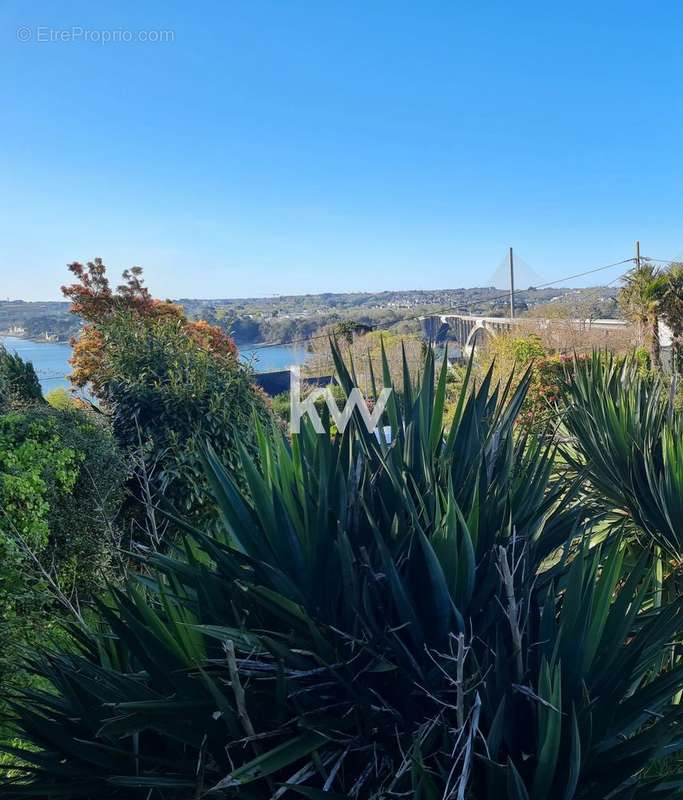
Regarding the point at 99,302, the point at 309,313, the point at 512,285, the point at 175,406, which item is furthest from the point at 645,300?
the point at 309,313

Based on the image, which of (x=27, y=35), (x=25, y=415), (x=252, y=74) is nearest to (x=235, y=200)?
(x=252, y=74)

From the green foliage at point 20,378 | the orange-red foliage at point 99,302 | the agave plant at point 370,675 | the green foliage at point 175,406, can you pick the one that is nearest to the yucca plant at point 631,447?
the agave plant at point 370,675

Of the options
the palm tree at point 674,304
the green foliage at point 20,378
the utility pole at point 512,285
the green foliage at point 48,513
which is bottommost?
the green foliage at point 48,513

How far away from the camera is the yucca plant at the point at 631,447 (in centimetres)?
266

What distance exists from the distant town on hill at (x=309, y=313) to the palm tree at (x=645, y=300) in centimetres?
114

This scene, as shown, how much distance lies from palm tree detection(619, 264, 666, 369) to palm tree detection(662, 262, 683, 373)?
0.16 metres

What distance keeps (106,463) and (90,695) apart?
3483 mm

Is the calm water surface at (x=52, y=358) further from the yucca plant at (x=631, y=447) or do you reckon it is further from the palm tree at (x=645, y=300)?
the palm tree at (x=645, y=300)

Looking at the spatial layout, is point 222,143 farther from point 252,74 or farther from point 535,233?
point 535,233

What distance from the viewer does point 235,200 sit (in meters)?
24.1

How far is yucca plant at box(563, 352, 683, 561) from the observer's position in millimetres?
2664

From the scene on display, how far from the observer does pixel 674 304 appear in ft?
39.7

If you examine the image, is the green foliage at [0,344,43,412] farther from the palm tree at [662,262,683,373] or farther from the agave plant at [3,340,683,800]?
the palm tree at [662,262,683,373]

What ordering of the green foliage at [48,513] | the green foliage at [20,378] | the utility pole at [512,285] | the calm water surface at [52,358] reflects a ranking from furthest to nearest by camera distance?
the utility pole at [512,285] → the calm water surface at [52,358] → the green foliage at [20,378] → the green foliage at [48,513]
